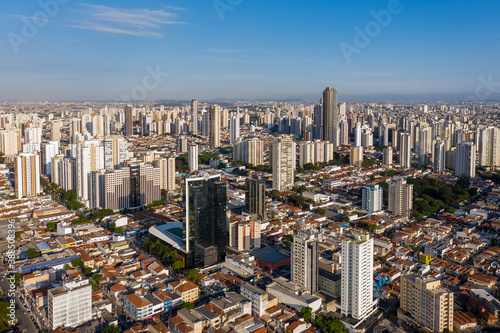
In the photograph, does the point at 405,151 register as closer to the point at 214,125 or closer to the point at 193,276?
the point at 214,125

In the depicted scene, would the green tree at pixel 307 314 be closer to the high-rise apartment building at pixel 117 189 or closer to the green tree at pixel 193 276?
the green tree at pixel 193 276

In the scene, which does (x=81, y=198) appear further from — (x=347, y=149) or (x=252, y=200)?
(x=347, y=149)

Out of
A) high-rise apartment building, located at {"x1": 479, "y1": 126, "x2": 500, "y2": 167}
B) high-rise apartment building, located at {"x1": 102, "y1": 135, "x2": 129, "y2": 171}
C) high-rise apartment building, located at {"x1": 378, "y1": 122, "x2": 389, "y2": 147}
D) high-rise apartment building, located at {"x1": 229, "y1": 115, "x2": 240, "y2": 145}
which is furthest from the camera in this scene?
high-rise apartment building, located at {"x1": 229, "y1": 115, "x2": 240, "y2": 145}

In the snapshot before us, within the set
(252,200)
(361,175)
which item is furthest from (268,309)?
(361,175)

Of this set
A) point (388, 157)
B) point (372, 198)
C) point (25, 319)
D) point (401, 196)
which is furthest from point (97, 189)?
point (388, 157)

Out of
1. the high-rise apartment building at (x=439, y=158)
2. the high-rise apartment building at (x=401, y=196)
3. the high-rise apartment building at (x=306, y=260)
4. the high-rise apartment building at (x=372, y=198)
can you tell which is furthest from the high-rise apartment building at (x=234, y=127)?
the high-rise apartment building at (x=306, y=260)

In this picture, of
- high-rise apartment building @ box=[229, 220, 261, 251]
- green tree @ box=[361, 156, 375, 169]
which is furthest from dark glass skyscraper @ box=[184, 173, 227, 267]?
green tree @ box=[361, 156, 375, 169]

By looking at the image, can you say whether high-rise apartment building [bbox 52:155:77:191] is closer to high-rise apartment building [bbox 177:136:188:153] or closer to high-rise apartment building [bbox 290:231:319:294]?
high-rise apartment building [bbox 177:136:188:153]
